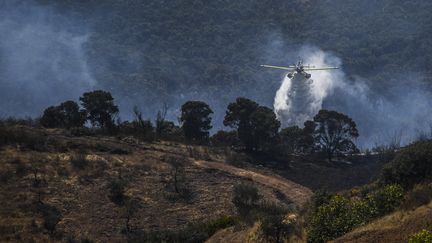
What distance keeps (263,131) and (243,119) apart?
13.9 ft

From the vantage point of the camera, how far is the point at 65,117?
89.6 meters

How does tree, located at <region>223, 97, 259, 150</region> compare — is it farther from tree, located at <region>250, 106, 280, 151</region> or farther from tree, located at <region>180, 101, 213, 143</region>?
tree, located at <region>180, 101, 213, 143</region>

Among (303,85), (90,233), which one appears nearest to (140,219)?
(90,233)

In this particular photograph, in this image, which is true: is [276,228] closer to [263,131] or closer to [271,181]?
[271,181]

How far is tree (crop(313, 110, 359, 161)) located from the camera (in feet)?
317

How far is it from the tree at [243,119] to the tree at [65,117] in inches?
837

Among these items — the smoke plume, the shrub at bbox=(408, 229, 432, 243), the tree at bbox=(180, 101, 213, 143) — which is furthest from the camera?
the smoke plume

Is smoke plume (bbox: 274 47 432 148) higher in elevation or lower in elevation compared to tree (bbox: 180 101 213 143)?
higher

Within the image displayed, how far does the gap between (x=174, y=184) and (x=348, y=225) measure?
29.9 m

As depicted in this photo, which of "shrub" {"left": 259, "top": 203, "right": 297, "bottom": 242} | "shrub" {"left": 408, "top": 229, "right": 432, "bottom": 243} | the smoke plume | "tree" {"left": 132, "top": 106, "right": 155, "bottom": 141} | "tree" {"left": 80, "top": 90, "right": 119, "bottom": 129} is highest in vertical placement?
the smoke plume

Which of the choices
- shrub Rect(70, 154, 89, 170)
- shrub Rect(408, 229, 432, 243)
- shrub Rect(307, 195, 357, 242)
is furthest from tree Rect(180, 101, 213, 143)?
shrub Rect(408, 229, 432, 243)

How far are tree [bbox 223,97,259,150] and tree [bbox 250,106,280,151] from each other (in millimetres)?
566

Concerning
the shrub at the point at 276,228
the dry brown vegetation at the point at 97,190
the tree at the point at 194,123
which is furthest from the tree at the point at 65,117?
the shrub at the point at 276,228

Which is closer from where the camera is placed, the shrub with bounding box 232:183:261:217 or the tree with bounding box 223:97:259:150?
the shrub with bounding box 232:183:261:217
